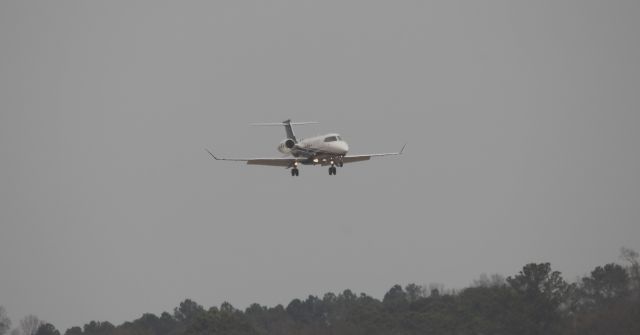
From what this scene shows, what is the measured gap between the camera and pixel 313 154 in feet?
333

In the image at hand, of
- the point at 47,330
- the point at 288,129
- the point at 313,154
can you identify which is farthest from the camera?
the point at 47,330

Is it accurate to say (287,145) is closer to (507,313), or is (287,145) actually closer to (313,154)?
(313,154)

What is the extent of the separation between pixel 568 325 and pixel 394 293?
280 ft

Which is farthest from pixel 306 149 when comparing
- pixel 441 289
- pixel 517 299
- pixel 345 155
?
pixel 441 289

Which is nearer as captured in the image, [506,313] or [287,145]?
[287,145]

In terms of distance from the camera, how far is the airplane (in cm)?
10050

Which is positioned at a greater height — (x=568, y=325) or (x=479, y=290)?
(x=479, y=290)

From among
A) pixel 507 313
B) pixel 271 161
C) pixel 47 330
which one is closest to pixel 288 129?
pixel 271 161

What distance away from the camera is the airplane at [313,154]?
330 feet

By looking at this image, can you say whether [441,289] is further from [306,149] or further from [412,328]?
[306,149]

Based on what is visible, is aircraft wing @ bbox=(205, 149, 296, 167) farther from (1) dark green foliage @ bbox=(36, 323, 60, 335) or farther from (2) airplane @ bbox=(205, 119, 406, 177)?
(1) dark green foliage @ bbox=(36, 323, 60, 335)

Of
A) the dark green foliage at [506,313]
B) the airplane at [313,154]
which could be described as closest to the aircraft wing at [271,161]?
the airplane at [313,154]

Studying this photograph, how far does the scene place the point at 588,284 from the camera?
124 metres

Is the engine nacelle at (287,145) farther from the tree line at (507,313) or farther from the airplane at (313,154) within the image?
the tree line at (507,313)
